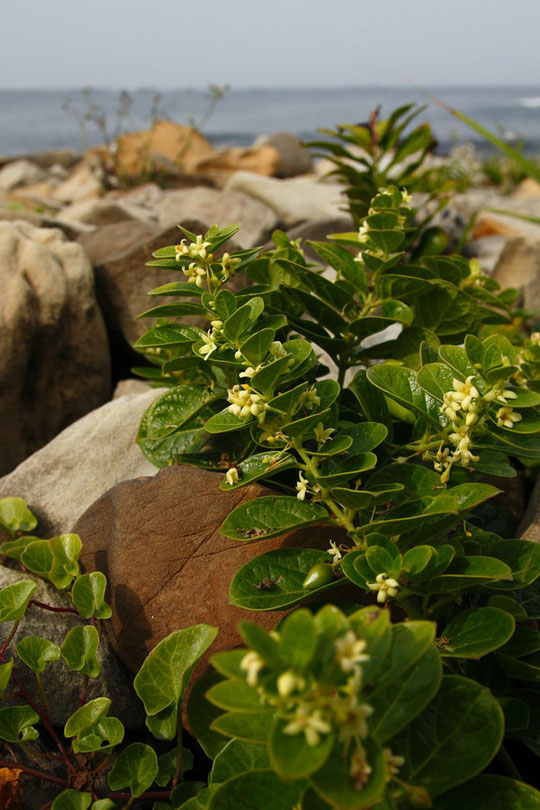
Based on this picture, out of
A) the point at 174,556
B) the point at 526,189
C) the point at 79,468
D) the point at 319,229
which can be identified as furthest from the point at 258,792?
the point at 526,189

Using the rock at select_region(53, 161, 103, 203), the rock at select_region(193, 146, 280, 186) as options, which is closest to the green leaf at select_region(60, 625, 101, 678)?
the rock at select_region(53, 161, 103, 203)

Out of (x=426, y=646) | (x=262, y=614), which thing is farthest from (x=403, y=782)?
(x=262, y=614)

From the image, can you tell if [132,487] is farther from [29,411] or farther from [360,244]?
[29,411]

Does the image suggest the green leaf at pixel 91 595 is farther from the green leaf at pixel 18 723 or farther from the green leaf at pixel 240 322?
the green leaf at pixel 240 322

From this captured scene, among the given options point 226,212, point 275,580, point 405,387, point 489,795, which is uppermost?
point 405,387

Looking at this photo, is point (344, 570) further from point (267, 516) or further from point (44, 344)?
point (44, 344)

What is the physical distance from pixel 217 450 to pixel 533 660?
902 mm

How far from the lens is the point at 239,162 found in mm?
9898

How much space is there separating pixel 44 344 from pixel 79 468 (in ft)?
3.16

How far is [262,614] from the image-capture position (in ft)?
5.11

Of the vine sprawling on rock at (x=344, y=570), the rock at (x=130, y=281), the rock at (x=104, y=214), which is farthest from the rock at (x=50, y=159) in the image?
the vine sprawling on rock at (x=344, y=570)

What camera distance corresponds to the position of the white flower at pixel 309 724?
79cm

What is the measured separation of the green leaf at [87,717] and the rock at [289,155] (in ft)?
34.9

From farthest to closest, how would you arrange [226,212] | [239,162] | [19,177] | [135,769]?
[19,177]
[239,162]
[226,212]
[135,769]
